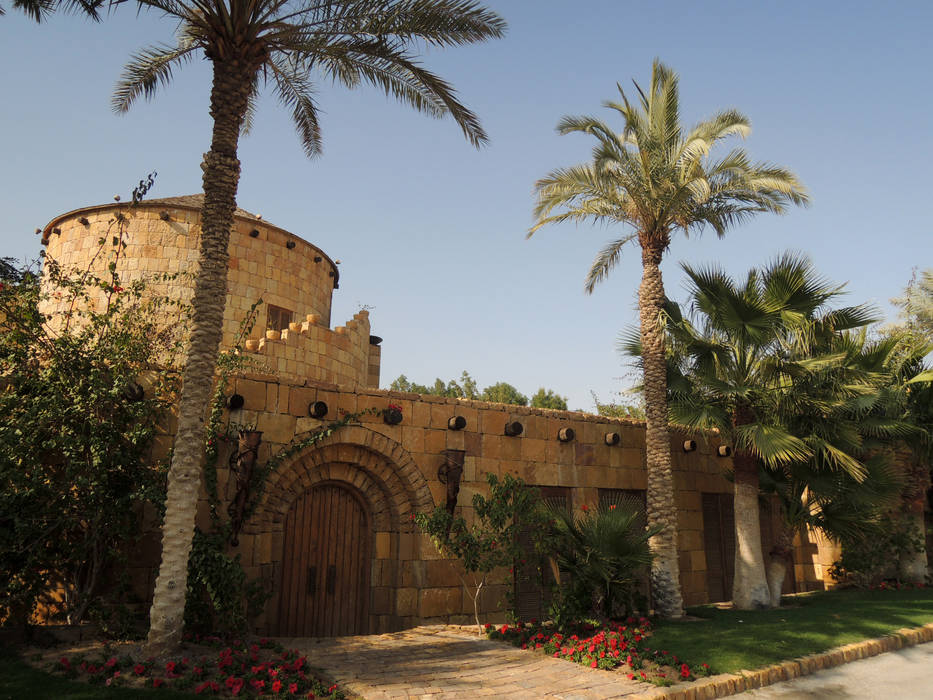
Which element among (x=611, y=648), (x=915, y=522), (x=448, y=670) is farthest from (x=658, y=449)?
A: (x=915, y=522)

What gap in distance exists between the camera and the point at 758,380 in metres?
11.2

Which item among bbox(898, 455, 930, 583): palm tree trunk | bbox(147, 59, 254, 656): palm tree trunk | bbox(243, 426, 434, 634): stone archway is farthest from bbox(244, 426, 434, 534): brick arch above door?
bbox(898, 455, 930, 583): palm tree trunk

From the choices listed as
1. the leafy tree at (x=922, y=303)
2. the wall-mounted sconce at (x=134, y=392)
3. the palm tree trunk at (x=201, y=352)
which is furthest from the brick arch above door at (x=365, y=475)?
the leafy tree at (x=922, y=303)

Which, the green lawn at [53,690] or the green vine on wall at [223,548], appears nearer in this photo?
the green lawn at [53,690]

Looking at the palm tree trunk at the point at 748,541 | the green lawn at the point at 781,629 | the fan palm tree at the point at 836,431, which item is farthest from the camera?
the palm tree trunk at the point at 748,541

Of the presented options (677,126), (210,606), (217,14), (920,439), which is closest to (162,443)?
(210,606)

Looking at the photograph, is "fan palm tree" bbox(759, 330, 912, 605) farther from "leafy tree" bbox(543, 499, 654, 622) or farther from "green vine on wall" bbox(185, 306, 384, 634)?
"green vine on wall" bbox(185, 306, 384, 634)

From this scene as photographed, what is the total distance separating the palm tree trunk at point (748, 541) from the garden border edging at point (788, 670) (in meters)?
2.28

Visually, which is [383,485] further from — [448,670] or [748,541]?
[748,541]

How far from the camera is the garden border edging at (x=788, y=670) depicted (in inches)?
271

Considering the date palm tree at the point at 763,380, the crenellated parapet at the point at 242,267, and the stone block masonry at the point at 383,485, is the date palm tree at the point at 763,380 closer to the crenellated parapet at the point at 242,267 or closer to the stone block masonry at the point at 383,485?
the stone block masonry at the point at 383,485

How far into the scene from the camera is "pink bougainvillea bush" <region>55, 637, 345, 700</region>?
6.00 meters

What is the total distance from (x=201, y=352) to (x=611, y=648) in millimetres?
6149

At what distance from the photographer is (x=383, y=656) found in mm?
7992
